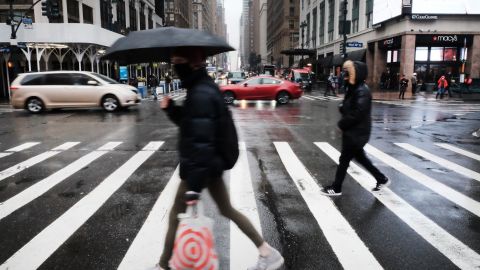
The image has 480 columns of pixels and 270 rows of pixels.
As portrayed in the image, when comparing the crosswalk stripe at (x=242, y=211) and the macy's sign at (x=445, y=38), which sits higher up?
the macy's sign at (x=445, y=38)

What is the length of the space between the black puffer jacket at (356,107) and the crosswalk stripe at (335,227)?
0.95 meters

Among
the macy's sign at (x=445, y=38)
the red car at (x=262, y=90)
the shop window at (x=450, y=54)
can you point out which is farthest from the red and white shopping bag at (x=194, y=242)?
the shop window at (x=450, y=54)

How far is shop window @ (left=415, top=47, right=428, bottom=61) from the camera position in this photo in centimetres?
3462

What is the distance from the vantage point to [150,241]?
4.38 meters

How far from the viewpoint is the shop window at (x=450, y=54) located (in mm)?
34156

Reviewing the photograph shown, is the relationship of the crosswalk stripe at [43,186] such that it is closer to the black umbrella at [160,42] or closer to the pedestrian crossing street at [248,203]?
the pedestrian crossing street at [248,203]

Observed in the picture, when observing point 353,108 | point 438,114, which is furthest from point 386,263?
point 438,114

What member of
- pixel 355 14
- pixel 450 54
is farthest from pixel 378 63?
pixel 355 14

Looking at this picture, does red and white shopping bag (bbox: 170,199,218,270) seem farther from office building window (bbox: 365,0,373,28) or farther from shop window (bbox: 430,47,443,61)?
office building window (bbox: 365,0,373,28)

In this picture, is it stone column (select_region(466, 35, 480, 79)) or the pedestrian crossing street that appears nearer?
the pedestrian crossing street

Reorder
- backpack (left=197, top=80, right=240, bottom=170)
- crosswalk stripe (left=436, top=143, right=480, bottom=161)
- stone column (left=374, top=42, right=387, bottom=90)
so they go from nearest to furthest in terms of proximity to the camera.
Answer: backpack (left=197, top=80, right=240, bottom=170) < crosswalk stripe (left=436, top=143, right=480, bottom=161) < stone column (left=374, top=42, right=387, bottom=90)

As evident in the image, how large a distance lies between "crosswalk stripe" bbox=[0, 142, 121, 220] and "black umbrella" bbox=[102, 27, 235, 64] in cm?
327

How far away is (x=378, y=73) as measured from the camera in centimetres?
3856

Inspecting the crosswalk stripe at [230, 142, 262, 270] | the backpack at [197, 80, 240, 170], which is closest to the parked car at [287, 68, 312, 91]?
the crosswalk stripe at [230, 142, 262, 270]
